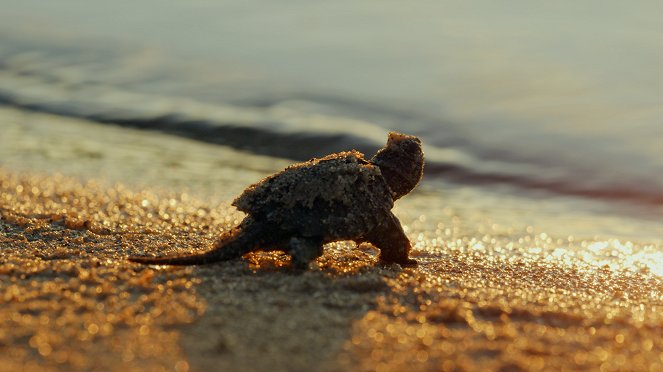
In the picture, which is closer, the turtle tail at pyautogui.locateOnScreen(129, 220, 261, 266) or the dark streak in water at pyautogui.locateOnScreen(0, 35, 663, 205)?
the turtle tail at pyautogui.locateOnScreen(129, 220, 261, 266)

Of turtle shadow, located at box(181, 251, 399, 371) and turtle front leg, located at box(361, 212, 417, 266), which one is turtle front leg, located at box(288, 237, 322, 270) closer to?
turtle shadow, located at box(181, 251, 399, 371)

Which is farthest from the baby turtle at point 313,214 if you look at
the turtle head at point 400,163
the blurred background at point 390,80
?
the blurred background at point 390,80

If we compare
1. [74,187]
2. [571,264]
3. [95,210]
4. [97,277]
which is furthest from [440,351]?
[74,187]

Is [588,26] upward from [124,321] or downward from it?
upward

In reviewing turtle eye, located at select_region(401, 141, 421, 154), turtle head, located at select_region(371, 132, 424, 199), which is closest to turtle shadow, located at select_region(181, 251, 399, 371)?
turtle head, located at select_region(371, 132, 424, 199)

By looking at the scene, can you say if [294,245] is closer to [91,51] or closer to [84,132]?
[84,132]

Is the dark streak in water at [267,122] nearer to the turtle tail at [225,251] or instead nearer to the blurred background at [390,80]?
the blurred background at [390,80]

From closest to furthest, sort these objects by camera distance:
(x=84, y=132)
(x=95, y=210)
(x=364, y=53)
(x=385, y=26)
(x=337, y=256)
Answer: (x=337, y=256), (x=95, y=210), (x=84, y=132), (x=364, y=53), (x=385, y=26)
